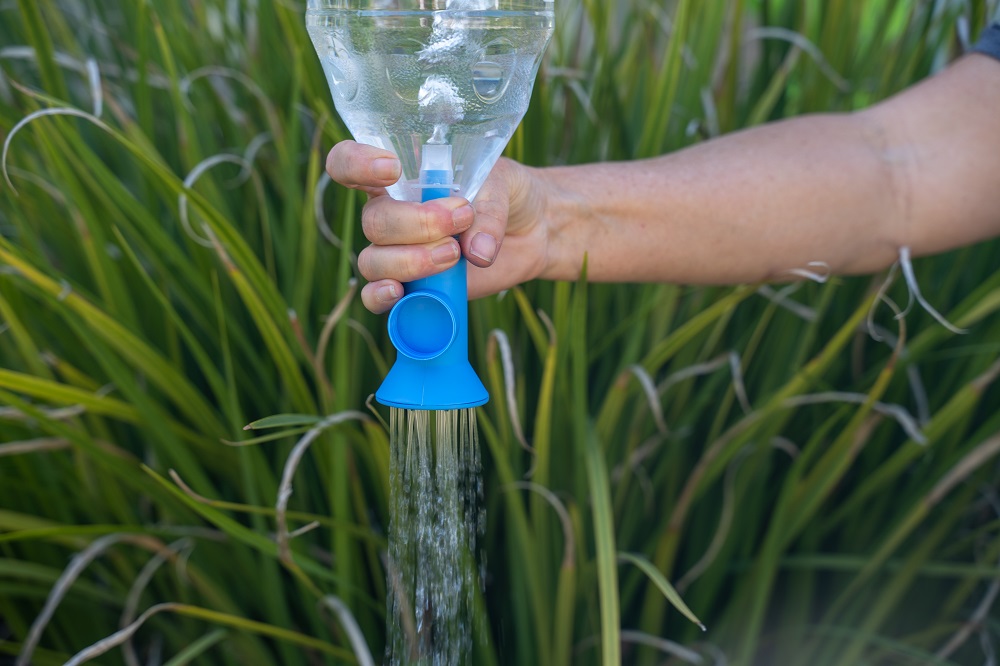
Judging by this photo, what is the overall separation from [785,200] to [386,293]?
1.84 ft

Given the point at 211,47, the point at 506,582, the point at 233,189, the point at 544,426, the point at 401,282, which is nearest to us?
the point at 401,282

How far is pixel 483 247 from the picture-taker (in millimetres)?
753

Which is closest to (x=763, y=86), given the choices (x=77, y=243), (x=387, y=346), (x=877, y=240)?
(x=877, y=240)

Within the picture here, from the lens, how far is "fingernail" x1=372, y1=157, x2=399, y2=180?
28.1 inches

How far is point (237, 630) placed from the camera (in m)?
1.03

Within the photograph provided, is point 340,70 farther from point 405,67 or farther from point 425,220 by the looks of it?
point 425,220

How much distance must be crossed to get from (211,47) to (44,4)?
11.5 inches

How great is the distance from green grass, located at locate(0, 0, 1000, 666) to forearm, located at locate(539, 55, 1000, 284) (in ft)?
0.18

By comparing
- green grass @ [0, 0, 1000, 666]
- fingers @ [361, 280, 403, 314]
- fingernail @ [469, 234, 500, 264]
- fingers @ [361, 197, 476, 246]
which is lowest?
green grass @ [0, 0, 1000, 666]

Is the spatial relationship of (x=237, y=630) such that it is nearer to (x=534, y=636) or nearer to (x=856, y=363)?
(x=534, y=636)

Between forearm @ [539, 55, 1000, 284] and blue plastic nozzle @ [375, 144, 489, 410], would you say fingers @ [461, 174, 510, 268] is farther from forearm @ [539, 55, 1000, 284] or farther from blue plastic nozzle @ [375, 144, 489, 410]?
forearm @ [539, 55, 1000, 284]

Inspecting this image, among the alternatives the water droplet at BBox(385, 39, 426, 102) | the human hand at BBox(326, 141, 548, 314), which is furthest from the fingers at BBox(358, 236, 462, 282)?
the water droplet at BBox(385, 39, 426, 102)

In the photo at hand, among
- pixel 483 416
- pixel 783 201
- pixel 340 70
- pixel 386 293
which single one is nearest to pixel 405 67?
pixel 340 70

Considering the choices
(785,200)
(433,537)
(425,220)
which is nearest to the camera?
(425,220)
